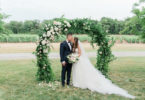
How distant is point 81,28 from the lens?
9.05 meters

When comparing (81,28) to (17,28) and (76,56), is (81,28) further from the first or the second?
A: (17,28)

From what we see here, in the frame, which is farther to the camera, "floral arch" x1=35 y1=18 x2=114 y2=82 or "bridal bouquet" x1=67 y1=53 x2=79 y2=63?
"floral arch" x1=35 y1=18 x2=114 y2=82

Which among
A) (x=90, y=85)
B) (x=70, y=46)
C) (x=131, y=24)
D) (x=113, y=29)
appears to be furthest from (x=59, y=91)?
(x=113, y=29)

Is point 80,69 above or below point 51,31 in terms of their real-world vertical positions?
below

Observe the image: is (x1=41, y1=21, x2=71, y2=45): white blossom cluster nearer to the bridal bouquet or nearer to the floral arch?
the floral arch

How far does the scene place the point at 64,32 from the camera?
9.02 meters

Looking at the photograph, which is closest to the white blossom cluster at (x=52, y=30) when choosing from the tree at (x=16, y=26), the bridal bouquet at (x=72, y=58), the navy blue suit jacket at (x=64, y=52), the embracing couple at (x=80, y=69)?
the embracing couple at (x=80, y=69)

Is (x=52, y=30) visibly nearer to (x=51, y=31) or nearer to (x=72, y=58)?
(x=51, y=31)

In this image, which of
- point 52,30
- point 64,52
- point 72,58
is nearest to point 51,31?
point 52,30

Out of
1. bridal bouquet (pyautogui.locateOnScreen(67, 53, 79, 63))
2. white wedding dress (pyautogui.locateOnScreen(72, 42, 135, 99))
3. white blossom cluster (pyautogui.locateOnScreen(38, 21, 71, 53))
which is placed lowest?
white wedding dress (pyautogui.locateOnScreen(72, 42, 135, 99))

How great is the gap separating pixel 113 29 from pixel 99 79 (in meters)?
52.2

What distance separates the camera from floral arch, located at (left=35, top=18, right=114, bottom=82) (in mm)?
8773

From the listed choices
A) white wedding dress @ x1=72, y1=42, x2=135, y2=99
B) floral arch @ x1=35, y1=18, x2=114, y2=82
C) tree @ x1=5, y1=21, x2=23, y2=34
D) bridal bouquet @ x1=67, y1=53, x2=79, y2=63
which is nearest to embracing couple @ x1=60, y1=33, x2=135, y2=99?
white wedding dress @ x1=72, y1=42, x2=135, y2=99

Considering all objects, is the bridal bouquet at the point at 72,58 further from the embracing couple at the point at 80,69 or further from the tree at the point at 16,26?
the tree at the point at 16,26
